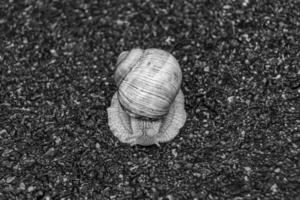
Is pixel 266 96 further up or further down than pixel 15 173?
further up

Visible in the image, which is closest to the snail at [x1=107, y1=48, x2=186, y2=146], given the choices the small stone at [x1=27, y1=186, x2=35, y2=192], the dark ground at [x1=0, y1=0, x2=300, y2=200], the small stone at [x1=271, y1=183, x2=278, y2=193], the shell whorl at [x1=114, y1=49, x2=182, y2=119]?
the shell whorl at [x1=114, y1=49, x2=182, y2=119]

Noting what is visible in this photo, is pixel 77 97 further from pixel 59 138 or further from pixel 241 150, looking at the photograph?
pixel 241 150

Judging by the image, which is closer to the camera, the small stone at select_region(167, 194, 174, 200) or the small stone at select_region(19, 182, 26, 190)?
the small stone at select_region(167, 194, 174, 200)

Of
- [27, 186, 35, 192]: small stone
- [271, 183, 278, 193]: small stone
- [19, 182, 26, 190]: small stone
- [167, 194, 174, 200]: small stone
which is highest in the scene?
[271, 183, 278, 193]: small stone

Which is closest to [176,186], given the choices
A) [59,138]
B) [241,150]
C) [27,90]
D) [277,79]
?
[241,150]

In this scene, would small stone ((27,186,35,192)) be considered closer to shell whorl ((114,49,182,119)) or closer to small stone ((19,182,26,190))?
small stone ((19,182,26,190))

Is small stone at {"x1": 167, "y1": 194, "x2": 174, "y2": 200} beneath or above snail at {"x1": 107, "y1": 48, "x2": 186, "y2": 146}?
beneath
